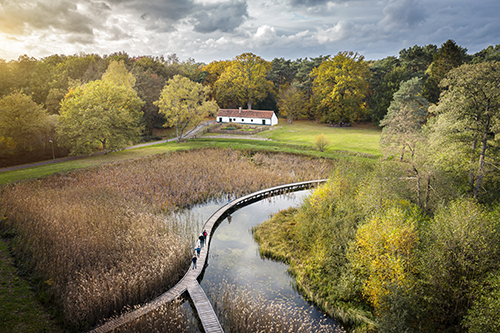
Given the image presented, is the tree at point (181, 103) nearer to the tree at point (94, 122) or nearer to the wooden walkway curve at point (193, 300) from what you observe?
the tree at point (94, 122)

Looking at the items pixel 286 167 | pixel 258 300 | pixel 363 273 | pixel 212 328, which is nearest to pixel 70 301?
pixel 212 328

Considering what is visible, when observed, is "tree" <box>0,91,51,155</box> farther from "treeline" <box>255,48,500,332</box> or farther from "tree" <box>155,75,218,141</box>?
"treeline" <box>255,48,500,332</box>

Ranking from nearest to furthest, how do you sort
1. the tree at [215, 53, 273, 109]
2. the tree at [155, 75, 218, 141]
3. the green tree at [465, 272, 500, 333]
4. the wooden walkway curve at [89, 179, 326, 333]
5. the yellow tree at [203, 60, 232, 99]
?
the green tree at [465, 272, 500, 333] → the wooden walkway curve at [89, 179, 326, 333] → the tree at [155, 75, 218, 141] → the tree at [215, 53, 273, 109] → the yellow tree at [203, 60, 232, 99]

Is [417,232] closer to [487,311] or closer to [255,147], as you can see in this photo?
[487,311]

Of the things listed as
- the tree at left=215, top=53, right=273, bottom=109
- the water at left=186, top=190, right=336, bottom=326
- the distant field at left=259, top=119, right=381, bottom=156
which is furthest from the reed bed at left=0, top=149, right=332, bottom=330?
the tree at left=215, top=53, right=273, bottom=109

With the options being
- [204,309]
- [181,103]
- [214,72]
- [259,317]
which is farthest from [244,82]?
[259,317]

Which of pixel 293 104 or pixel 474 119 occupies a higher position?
pixel 293 104

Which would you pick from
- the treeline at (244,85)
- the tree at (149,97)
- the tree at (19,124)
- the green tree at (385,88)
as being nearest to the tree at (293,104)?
the treeline at (244,85)

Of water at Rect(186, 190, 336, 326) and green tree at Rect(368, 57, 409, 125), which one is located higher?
green tree at Rect(368, 57, 409, 125)
